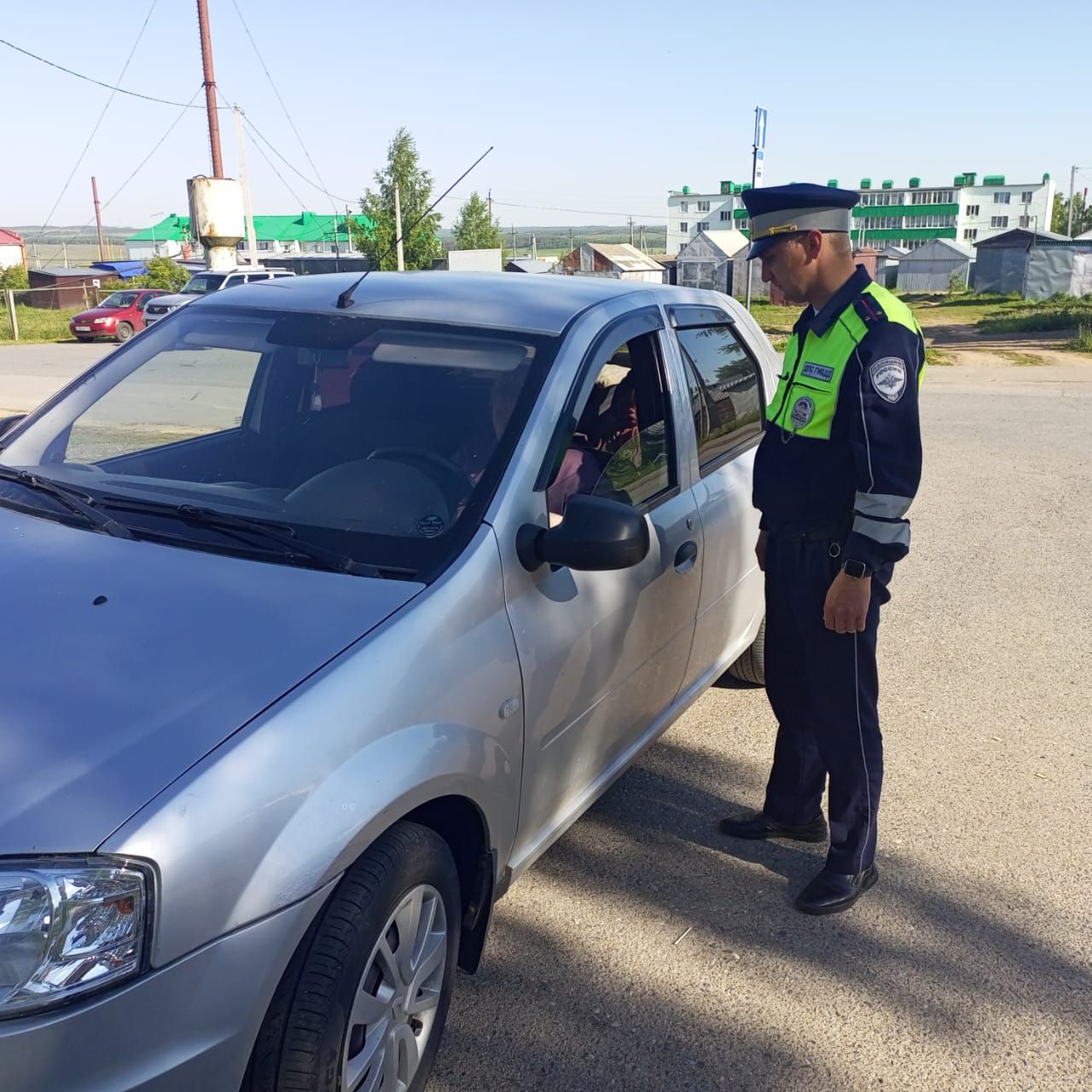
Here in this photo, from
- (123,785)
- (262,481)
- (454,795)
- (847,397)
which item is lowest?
(454,795)

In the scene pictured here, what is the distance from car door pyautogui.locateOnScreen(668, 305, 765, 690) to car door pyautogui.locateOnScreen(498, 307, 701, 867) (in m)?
0.13

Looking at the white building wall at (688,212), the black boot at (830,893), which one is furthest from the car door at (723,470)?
the white building wall at (688,212)

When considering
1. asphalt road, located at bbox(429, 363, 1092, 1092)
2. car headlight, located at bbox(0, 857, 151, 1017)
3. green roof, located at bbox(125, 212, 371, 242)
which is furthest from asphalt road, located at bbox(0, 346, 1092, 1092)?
green roof, located at bbox(125, 212, 371, 242)

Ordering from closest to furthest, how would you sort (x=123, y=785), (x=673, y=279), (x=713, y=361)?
(x=123, y=785) < (x=713, y=361) < (x=673, y=279)

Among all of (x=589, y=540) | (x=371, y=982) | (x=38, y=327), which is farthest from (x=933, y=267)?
(x=371, y=982)

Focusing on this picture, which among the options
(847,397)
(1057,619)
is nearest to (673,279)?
(1057,619)

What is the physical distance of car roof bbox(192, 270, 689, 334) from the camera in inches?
122

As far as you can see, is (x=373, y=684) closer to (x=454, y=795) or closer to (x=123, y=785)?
(x=454, y=795)

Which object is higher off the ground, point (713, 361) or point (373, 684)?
point (713, 361)

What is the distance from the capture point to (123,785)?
5.69ft

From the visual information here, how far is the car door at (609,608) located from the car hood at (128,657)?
0.48m

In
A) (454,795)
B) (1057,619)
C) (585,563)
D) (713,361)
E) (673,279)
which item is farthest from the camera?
(673,279)

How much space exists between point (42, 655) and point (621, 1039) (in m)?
1.61

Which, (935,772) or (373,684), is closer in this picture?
(373,684)
